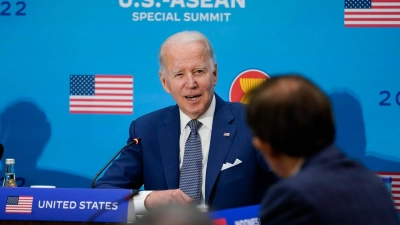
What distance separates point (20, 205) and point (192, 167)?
87cm

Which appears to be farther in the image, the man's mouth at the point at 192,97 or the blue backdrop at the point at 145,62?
the blue backdrop at the point at 145,62

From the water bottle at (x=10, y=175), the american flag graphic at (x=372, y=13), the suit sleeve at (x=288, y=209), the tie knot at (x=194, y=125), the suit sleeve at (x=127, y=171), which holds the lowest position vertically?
the water bottle at (x=10, y=175)

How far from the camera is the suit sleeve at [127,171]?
3.60 metres

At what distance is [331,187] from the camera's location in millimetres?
1637

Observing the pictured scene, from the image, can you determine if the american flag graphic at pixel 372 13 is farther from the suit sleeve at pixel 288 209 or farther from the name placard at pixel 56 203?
the suit sleeve at pixel 288 209

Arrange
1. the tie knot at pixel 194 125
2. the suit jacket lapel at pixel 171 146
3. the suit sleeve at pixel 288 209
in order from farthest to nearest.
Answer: the tie knot at pixel 194 125 < the suit jacket lapel at pixel 171 146 < the suit sleeve at pixel 288 209

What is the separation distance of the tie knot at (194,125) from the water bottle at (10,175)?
123cm

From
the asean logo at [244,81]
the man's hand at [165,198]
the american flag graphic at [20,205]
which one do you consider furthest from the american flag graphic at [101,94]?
the american flag graphic at [20,205]

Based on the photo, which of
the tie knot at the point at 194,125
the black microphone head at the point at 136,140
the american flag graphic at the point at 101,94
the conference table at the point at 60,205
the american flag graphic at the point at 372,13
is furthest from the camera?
the american flag graphic at the point at 101,94

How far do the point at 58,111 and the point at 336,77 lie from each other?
183 cm

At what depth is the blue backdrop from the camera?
435cm

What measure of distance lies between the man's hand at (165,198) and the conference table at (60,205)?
0.17m

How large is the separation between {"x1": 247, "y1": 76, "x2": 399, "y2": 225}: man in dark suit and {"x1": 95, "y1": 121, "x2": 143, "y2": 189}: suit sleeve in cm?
194

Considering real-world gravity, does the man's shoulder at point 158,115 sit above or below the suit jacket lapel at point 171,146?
above
